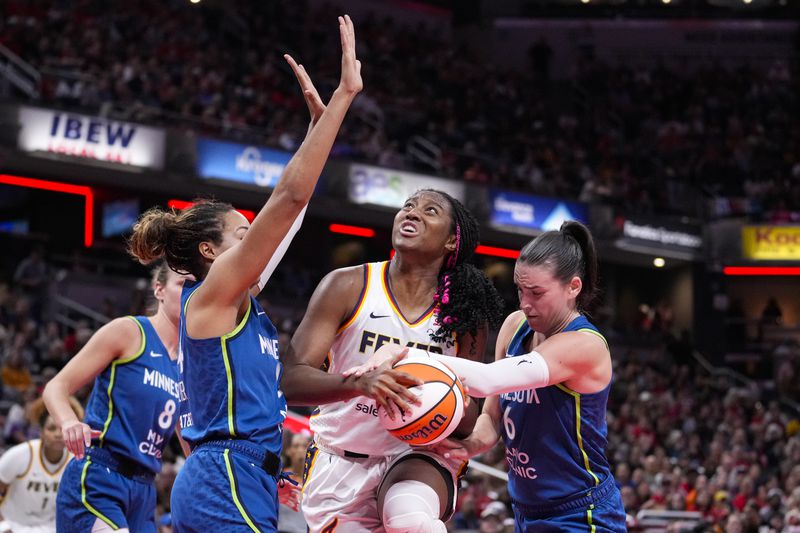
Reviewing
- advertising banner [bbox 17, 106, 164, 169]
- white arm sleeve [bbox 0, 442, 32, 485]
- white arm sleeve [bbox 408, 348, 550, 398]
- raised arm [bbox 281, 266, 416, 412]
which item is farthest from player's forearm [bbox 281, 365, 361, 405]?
advertising banner [bbox 17, 106, 164, 169]

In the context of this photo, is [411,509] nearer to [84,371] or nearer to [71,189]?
[84,371]

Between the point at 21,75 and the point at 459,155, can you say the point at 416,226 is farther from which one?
the point at 459,155

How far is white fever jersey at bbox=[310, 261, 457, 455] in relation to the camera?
4.74 metres

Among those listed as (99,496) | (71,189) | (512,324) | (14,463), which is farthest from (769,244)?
(99,496)

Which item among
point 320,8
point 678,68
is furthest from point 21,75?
point 678,68

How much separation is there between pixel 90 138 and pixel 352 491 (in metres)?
15.2

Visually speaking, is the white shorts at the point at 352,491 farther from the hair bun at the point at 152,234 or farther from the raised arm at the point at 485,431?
the hair bun at the point at 152,234

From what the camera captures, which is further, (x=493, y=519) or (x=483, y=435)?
(x=493, y=519)

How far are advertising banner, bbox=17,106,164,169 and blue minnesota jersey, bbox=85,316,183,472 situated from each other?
1353 centimetres

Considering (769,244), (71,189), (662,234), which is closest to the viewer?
(71,189)

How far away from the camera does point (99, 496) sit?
211 inches

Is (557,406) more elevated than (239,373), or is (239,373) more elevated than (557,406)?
(239,373)

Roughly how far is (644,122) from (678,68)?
4161 mm

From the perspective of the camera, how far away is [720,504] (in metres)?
14.0
